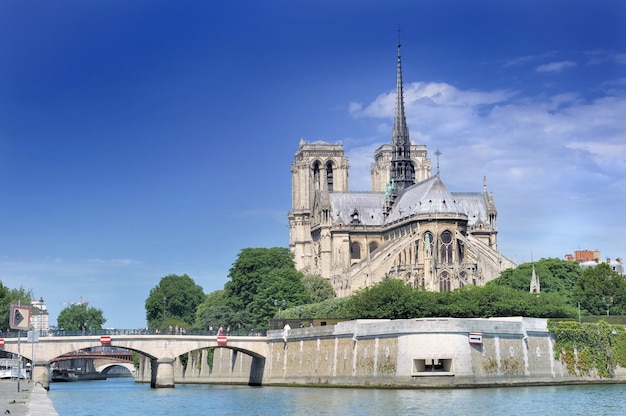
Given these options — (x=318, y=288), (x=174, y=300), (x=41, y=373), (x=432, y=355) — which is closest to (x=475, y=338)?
(x=432, y=355)

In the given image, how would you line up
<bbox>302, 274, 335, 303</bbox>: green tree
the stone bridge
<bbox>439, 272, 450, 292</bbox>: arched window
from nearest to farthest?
the stone bridge
<bbox>439, 272, 450, 292</bbox>: arched window
<bbox>302, 274, 335, 303</bbox>: green tree

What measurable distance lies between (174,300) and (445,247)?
44.6 metres

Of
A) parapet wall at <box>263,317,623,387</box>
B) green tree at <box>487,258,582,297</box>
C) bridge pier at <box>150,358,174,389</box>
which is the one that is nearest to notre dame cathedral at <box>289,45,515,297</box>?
green tree at <box>487,258,582,297</box>

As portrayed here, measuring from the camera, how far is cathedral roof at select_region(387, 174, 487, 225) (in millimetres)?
131375

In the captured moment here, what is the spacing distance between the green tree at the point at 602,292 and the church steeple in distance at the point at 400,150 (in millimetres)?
42716

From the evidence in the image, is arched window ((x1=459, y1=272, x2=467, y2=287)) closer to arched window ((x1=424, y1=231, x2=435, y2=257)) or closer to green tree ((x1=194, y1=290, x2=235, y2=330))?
arched window ((x1=424, y1=231, x2=435, y2=257))

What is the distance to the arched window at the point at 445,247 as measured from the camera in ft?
421

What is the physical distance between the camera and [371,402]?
63.8 metres

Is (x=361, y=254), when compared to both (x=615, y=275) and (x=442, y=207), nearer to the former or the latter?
(x=442, y=207)

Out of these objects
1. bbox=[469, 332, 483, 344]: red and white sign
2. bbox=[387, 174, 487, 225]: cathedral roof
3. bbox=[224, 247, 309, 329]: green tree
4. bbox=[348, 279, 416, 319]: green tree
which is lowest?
bbox=[469, 332, 483, 344]: red and white sign

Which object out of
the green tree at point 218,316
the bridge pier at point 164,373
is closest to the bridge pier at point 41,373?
the bridge pier at point 164,373

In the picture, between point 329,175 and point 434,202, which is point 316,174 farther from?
point 434,202

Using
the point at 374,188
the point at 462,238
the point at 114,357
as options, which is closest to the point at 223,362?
the point at 462,238

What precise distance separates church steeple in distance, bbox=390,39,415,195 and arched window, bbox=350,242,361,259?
8.28 metres
